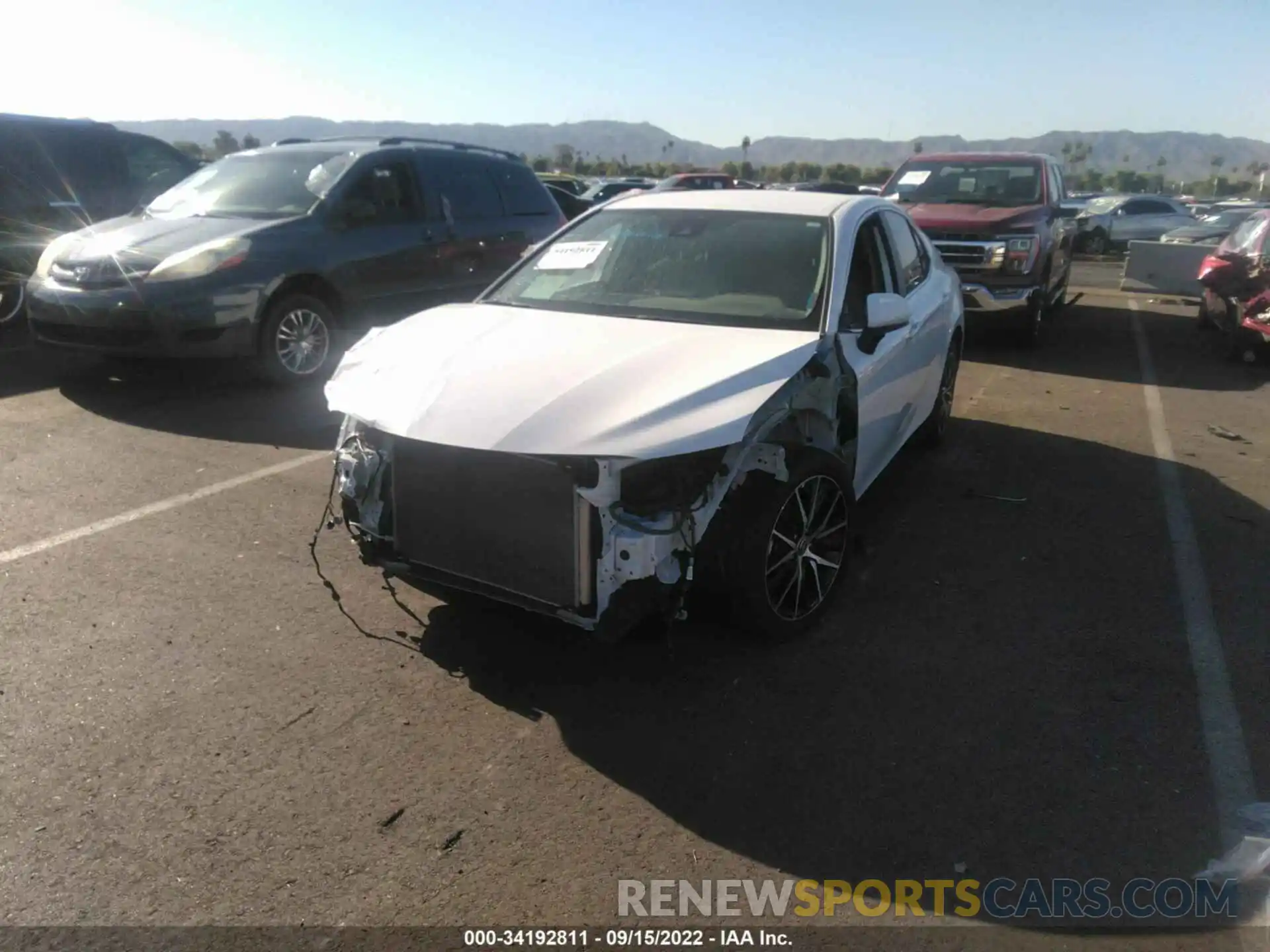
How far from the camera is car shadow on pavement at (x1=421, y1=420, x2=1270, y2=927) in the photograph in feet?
9.27

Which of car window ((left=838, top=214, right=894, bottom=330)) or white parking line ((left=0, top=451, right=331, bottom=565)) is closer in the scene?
car window ((left=838, top=214, right=894, bottom=330))

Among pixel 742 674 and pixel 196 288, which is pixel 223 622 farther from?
pixel 196 288

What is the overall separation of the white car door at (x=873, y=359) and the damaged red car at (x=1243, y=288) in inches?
259

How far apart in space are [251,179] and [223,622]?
5492 mm

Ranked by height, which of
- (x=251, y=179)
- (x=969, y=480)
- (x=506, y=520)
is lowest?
(x=969, y=480)

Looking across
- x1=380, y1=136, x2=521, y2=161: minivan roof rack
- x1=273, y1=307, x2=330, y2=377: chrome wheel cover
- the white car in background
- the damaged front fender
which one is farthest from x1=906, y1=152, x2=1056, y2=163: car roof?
the white car in background

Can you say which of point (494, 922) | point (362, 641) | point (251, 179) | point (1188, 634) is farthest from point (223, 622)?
point (251, 179)

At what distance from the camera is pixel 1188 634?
4.09m

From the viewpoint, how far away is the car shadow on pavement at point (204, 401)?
21.5 feet

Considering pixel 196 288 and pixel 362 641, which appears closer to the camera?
pixel 362 641

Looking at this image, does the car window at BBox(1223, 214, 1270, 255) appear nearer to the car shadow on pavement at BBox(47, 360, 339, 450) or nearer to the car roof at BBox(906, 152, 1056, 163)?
the car roof at BBox(906, 152, 1056, 163)

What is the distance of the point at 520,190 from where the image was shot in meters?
9.52

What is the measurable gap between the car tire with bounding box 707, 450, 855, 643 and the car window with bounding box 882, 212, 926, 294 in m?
1.72

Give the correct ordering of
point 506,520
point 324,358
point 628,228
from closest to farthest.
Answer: point 506,520
point 628,228
point 324,358
